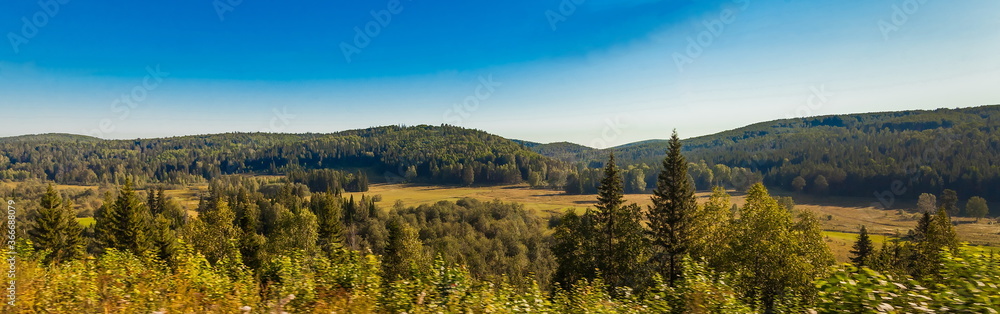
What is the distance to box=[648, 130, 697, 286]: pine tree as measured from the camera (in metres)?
25.7

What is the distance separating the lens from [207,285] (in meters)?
9.10

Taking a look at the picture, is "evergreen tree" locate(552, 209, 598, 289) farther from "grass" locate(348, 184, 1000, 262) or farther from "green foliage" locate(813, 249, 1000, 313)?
"grass" locate(348, 184, 1000, 262)

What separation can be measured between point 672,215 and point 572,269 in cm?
759

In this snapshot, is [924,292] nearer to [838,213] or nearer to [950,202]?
[838,213]

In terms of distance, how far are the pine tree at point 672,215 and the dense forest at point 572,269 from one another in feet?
0.29

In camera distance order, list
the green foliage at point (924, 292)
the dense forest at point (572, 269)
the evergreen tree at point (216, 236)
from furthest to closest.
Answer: the evergreen tree at point (216, 236) < the dense forest at point (572, 269) < the green foliage at point (924, 292)

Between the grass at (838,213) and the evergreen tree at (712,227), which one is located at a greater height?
the evergreen tree at (712,227)

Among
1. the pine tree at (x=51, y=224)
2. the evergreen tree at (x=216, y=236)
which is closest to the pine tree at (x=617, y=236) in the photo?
the evergreen tree at (x=216, y=236)

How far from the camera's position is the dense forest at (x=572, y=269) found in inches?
286

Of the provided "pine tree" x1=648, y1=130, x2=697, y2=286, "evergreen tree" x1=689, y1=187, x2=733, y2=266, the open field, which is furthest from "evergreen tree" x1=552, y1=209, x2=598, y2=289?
the open field

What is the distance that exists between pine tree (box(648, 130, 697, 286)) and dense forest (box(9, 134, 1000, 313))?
0.09 m

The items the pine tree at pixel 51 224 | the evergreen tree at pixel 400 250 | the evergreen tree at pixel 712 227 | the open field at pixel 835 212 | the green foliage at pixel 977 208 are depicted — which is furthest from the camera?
the green foliage at pixel 977 208

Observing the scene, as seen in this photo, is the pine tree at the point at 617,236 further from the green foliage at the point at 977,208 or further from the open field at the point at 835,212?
the green foliage at the point at 977,208

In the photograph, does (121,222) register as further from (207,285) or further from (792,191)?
(792,191)
